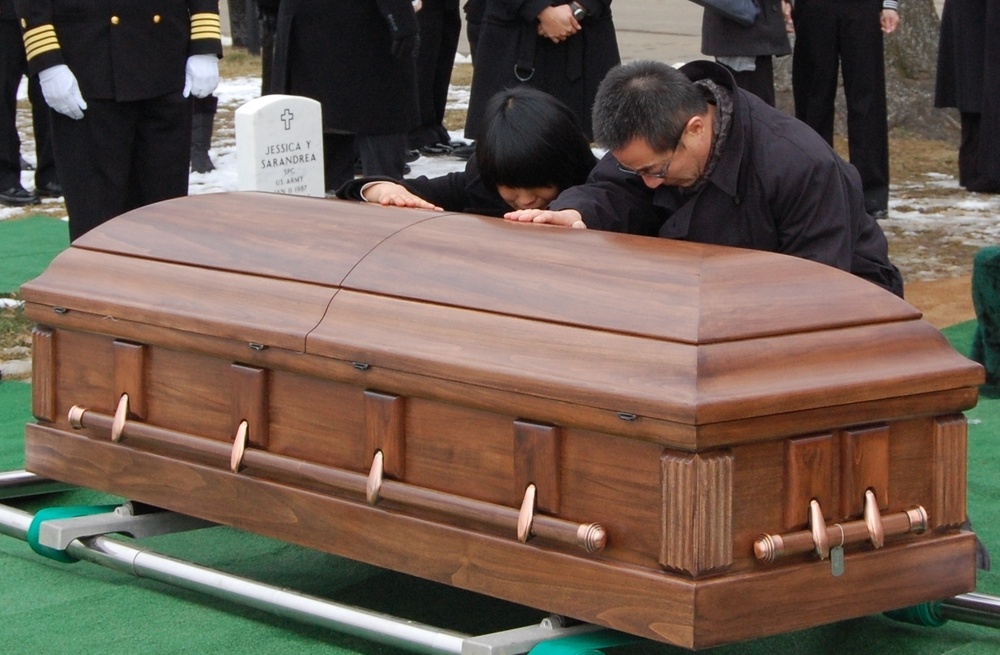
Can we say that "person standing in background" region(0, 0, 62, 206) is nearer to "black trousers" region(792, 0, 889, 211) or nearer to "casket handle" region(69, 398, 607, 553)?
"black trousers" region(792, 0, 889, 211)

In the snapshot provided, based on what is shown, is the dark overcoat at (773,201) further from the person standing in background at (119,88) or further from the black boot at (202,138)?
the black boot at (202,138)

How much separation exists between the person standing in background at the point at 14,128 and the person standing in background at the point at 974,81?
422cm

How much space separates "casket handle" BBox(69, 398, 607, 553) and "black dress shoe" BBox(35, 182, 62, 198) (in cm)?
494

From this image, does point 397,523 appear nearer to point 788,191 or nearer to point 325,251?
point 325,251

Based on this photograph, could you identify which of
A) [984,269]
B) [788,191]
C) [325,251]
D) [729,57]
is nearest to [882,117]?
[729,57]

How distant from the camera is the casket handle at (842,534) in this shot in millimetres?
2111

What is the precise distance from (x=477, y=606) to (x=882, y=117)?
4.45 meters

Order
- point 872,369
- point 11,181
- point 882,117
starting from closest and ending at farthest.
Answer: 1. point 872,369
2. point 882,117
3. point 11,181

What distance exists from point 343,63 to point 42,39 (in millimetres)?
1155

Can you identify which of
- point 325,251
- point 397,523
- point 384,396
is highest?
point 325,251

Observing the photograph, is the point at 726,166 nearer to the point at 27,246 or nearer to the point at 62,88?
the point at 62,88

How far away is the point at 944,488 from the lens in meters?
2.29

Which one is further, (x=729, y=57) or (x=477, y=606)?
(x=729, y=57)

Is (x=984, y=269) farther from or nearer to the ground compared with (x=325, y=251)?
nearer to the ground
